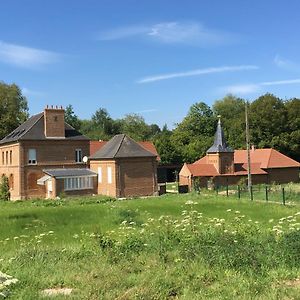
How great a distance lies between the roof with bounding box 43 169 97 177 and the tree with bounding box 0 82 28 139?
68.9 feet

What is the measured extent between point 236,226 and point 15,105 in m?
67.4

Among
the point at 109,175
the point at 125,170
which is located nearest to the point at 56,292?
the point at 125,170

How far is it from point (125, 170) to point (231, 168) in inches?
552

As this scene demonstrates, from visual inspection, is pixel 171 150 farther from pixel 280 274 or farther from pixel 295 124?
pixel 280 274

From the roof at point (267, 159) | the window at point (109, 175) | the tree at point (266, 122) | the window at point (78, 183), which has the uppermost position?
the tree at point (266, 122)

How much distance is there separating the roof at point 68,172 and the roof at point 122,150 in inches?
70.0

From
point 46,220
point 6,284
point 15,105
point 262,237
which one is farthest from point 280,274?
point 15,105

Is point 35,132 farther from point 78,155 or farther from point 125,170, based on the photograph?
point 125,170

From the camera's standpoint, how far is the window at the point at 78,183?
151 feet

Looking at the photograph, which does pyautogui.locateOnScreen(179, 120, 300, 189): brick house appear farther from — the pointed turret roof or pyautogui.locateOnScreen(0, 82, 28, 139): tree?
pyautogui.locateOnScreen(0, 82, 28, 139): tree

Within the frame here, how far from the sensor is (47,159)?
4888cm

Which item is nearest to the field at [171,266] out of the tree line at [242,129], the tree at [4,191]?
the tree at [4,191]

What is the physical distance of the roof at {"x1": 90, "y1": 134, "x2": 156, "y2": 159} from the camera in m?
45.9

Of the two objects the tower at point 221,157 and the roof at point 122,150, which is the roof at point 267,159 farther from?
the roof at point 122,150
